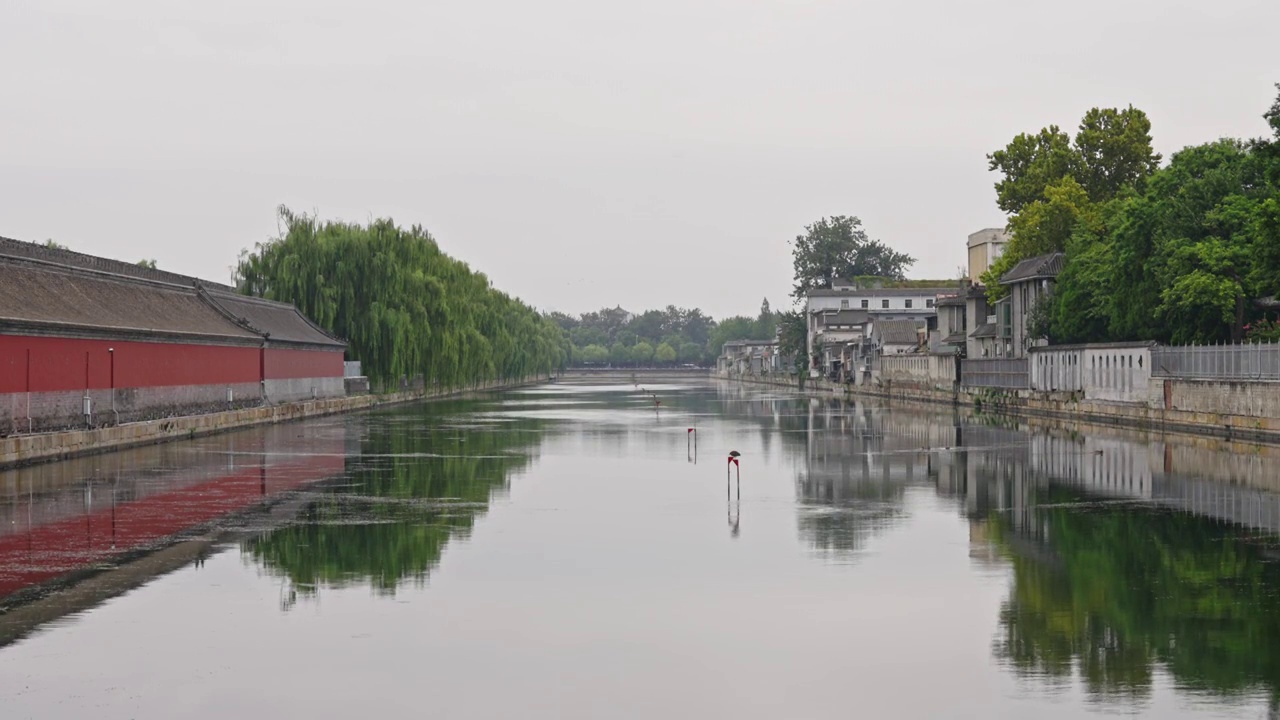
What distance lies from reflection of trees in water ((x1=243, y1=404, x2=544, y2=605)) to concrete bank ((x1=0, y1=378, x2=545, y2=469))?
623 cm

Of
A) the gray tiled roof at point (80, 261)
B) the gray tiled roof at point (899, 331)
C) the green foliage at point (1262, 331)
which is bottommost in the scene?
the green foliage at point (1262, 331)

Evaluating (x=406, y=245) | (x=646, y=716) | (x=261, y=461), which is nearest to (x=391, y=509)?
(x=261, y=461)

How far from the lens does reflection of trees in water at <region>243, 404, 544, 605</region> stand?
54.2 feet

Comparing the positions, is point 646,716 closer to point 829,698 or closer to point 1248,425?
point 829,698

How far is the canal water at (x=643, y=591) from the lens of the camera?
1062 centimetres

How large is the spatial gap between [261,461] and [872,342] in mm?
78518

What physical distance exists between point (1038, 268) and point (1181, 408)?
21.6 m

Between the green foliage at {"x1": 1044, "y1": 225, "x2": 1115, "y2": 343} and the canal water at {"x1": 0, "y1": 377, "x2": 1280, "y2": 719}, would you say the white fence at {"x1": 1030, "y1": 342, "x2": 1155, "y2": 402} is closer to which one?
the green foliage at {"x1": 1044, "y1": 225, "x2": 1115, "y2": 343}

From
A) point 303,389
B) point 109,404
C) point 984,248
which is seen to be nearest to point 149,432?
point 109,404

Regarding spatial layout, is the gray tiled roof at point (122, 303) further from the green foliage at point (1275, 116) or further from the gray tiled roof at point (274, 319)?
the green foliage at point (1275, 116)

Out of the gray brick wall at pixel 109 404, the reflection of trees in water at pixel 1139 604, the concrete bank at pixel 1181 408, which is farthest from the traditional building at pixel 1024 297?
the reflection of trees in water at pixel 1139 604

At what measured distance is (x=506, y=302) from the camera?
118062 mm

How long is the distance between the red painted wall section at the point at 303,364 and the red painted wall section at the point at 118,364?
6.33 feet

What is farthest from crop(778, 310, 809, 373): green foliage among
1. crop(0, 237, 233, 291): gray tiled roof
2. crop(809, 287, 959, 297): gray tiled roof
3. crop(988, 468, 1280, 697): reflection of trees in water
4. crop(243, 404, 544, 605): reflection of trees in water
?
crop(988, 468, 1280, 697): reflection of trees in water
